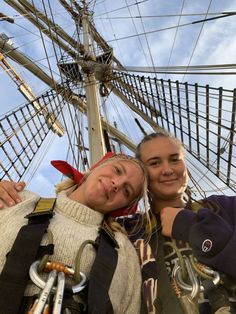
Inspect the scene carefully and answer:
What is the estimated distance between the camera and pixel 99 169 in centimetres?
177

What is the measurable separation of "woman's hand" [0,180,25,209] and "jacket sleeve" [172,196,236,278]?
697 mm

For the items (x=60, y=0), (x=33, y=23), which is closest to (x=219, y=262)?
(x=33, y=23)

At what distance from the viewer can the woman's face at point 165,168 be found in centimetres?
186

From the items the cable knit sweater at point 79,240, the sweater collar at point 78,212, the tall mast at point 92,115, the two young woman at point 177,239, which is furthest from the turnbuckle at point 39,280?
the tall mast at point 92,115

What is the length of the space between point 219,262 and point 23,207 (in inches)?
32.2

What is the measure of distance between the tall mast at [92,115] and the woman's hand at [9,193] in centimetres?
415

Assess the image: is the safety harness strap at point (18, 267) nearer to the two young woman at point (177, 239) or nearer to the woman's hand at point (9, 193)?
the woman's hand at point (9, 193)

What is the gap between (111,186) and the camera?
5.37 ft

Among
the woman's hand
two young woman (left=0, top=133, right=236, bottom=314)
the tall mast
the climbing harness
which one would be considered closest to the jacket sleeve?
two young woman (left=0, top=133, right=236, bottom=314)

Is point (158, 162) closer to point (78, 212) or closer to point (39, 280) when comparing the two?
point (78, 212)

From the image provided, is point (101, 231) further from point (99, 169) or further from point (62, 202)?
point (99, 169)

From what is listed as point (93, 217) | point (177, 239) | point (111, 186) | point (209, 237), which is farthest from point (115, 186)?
point (209, 237)

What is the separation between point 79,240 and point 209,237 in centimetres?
52

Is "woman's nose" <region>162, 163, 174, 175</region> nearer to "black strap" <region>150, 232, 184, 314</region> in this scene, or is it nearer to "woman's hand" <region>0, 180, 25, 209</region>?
"black strap" <region>150, 232, 184, 314</region>
